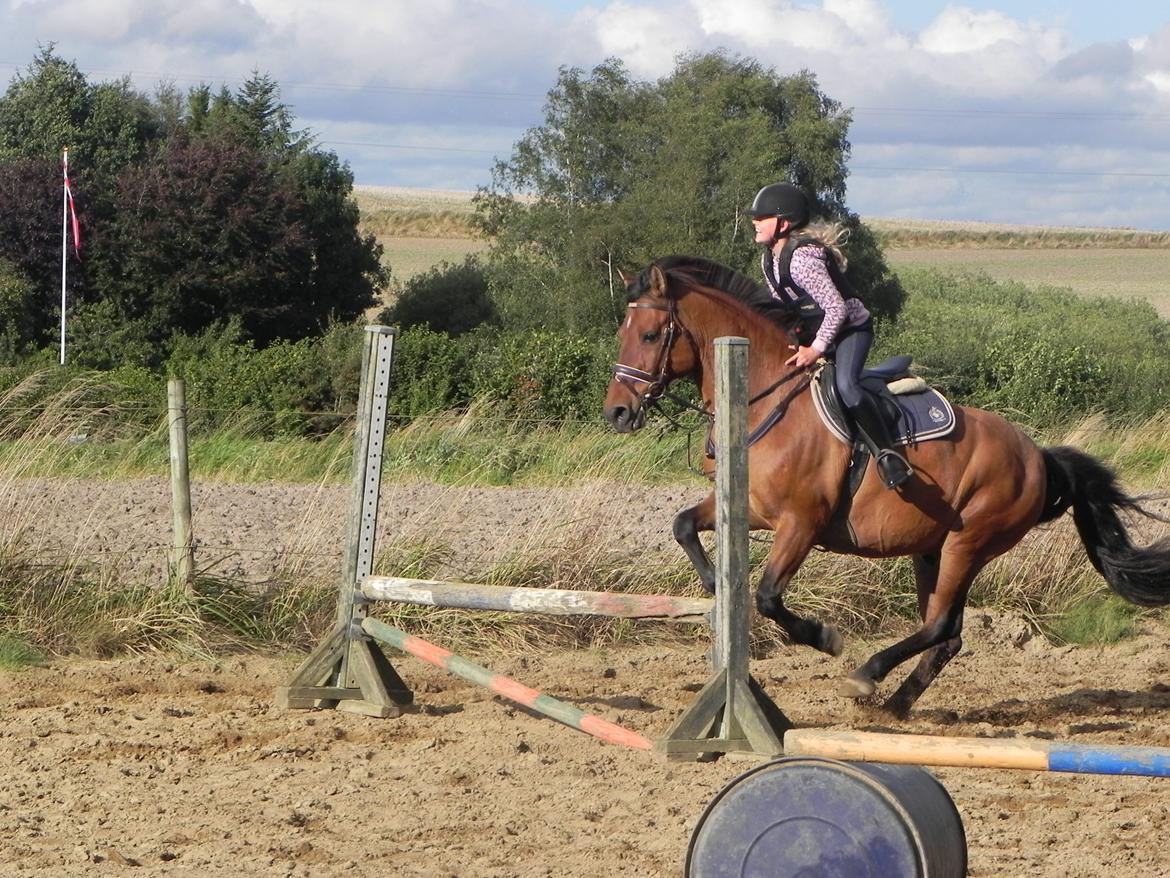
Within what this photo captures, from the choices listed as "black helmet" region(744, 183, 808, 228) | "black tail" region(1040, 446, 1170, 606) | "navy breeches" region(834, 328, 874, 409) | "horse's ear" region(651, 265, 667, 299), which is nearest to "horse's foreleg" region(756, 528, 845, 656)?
→ "navy breeches" region(834, 328, 874, 409)

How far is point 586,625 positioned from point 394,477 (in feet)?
11.9

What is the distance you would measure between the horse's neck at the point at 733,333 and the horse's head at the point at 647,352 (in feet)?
0.18

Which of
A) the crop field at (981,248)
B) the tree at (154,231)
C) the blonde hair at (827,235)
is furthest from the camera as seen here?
the crop field at (981,248)

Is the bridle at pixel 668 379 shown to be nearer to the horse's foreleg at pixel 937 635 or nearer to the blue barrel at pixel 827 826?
the horse's foreleg at pixel 937 635

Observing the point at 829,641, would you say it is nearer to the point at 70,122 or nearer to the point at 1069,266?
the point at 70,122

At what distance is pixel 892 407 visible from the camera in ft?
21.7

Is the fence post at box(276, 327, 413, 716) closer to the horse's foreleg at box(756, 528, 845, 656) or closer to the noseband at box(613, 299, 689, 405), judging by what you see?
the noseband at box(613, 299, 689, 405)

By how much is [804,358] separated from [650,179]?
32390 mm

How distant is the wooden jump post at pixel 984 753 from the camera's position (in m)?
3.03

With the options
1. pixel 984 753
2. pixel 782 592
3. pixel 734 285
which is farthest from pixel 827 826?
pixel 734 285

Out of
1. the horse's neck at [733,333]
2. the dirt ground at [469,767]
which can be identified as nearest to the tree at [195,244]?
the dirt ground at [469,767]

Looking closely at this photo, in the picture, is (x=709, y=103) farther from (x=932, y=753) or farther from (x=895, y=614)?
(x=932, y=753)

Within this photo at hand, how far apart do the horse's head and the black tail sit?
6.61 feet

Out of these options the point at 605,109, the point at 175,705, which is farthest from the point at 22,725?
the point at 605,109
